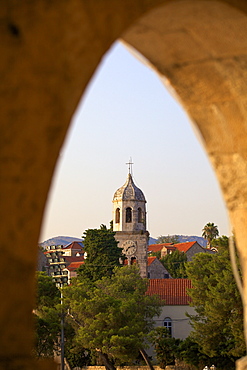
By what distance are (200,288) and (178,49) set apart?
953 inches

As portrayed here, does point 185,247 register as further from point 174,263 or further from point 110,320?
point 110,320

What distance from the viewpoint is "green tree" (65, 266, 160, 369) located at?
24.3 metres

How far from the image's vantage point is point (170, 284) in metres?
34.6

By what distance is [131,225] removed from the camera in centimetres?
4491

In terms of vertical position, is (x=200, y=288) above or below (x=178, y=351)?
above

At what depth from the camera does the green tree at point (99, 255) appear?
33250 mm

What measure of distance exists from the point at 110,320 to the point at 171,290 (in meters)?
9.87

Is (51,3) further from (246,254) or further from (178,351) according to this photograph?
(178,351)

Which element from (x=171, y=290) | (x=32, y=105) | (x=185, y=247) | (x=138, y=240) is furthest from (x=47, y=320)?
(x=185, y=247)

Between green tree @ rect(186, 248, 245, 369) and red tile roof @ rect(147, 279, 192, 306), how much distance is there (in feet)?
21.7

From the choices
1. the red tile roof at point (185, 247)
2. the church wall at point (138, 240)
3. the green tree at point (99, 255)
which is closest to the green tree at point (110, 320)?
the green tree at point (99, 255)

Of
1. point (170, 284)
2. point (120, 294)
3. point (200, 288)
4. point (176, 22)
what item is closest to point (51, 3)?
point (176, 22)

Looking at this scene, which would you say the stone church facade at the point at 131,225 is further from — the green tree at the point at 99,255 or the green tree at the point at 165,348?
the green tree at the point at 165,348

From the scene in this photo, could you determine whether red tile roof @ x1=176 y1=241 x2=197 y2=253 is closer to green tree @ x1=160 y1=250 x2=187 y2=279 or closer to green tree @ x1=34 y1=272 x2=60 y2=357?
green tree @ x1=160 y1=250 x2=187 y2=279
